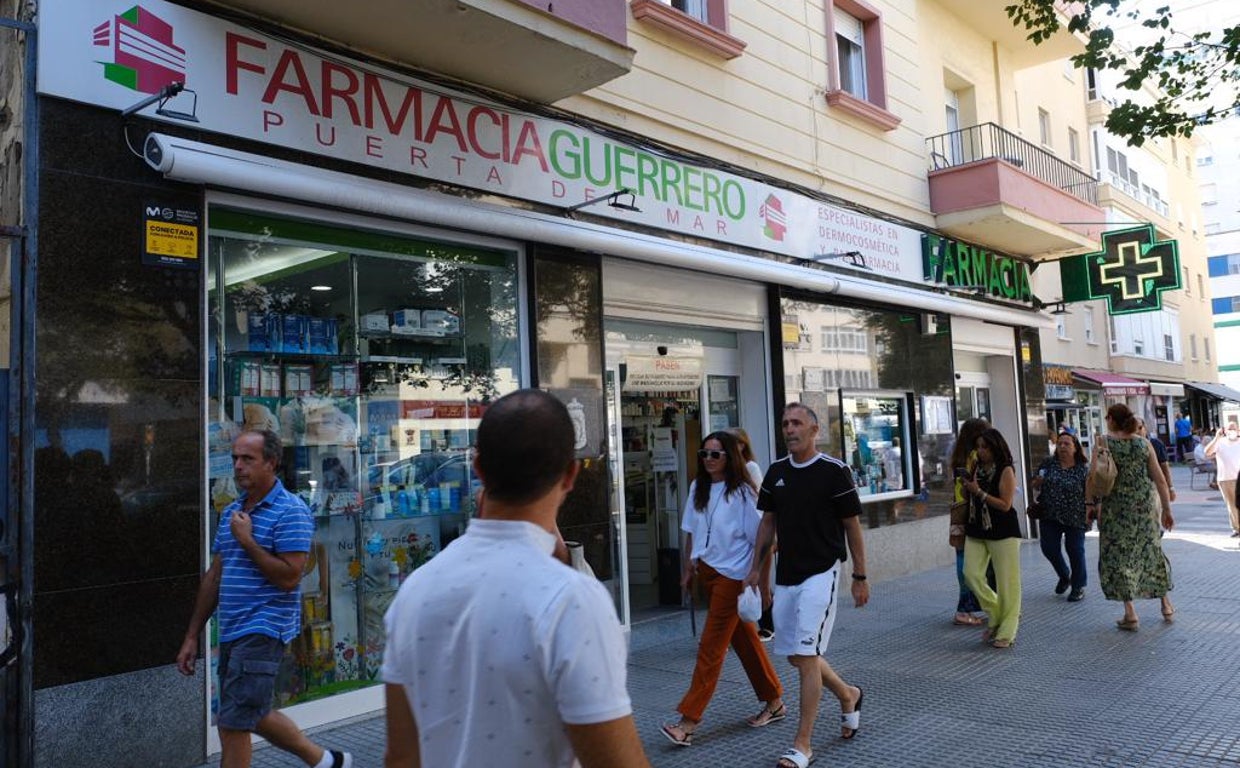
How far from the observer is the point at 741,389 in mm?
9391

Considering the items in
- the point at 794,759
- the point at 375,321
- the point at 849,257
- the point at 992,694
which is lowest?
the point at 992,694

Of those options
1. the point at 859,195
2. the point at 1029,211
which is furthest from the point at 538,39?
the point at 1029,211

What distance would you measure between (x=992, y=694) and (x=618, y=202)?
4.54 metres

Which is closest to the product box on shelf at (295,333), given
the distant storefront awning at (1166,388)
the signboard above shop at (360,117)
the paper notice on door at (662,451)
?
the signboard above shop at (360,117)

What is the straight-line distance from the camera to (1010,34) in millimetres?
13922

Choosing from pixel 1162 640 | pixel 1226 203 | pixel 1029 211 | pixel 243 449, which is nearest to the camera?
pixel 243 449

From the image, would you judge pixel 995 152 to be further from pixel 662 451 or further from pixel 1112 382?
pixel 1112 382

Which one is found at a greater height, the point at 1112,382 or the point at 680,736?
the point at 1112,382

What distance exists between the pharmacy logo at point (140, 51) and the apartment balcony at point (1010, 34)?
10.9 m

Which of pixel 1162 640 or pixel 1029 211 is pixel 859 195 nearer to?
pixel 1029 211

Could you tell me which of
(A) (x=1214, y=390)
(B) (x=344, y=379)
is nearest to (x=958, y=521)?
(B) (x=344, y=379)

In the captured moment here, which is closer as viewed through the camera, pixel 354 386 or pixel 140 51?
pixel 140 51

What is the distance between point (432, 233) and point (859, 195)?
607 centimetres

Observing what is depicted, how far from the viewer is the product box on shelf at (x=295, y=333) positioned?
5.70m
